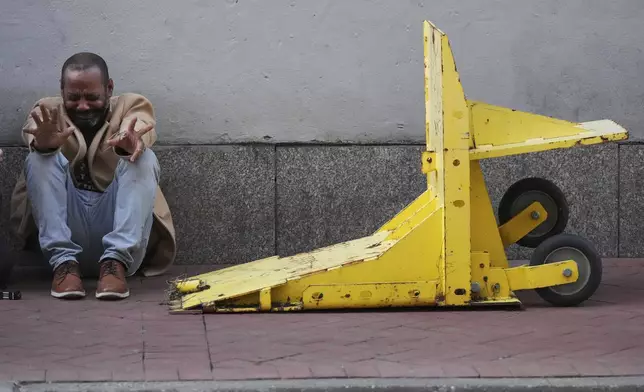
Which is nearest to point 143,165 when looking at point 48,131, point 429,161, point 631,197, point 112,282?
point 48,131

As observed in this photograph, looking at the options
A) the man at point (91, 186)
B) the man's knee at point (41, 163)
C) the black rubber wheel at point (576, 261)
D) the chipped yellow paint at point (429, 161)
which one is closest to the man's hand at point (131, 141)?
the man at point (91, 186)

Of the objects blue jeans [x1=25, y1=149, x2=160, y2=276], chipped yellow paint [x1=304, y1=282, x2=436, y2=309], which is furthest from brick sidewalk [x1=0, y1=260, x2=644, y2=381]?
blue jeans [x1=25, y1=149, x2=160, y2=276]

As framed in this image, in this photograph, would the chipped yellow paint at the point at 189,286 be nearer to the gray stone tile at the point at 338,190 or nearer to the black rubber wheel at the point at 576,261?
the gray stone tile at the point at 338,190

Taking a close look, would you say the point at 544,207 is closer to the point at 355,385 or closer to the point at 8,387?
the point at 355,385

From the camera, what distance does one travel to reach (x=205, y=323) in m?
5.55

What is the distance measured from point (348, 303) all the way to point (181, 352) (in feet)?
3.65

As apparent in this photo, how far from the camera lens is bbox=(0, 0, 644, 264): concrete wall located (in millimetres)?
7223

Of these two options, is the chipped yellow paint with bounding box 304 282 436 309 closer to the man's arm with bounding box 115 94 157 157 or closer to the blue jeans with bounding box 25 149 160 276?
the blue jeans with bounding box 25 149 160 276

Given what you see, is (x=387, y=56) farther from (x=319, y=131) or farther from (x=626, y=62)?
(x=626, y=62)

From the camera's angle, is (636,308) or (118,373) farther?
(636,308)

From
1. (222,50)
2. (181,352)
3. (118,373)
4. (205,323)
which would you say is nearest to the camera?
(118,373)

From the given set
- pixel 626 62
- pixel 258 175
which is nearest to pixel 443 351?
pixel 258 175

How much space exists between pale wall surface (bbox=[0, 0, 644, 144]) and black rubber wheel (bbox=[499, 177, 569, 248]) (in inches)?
43.5

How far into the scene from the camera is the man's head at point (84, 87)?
6566mm
